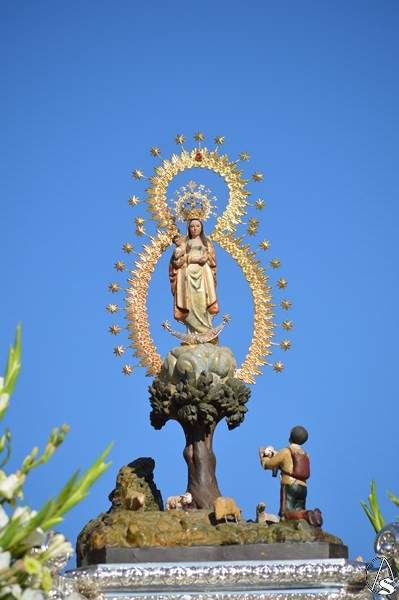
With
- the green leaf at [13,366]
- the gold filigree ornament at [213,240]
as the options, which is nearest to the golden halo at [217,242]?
the gold filigree ornament at [213,240]

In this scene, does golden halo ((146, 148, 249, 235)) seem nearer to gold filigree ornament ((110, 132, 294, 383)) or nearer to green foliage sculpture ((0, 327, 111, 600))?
gold filigree ornament ((110, 132, 294, 383))

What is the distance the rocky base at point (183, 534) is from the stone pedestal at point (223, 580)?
24cm

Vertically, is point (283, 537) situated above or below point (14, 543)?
above

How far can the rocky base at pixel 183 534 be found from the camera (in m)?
11.5

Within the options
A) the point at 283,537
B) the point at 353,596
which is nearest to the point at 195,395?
the point at 283,537

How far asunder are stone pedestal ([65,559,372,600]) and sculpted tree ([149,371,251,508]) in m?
1.67

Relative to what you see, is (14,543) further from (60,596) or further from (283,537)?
(283,537)

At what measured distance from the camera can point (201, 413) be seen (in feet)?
42.6

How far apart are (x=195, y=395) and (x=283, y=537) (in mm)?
2221

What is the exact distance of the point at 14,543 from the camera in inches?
114

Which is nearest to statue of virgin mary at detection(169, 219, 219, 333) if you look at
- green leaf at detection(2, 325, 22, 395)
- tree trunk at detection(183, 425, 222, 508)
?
tree trunk at detection(183, 425, 222, 508)

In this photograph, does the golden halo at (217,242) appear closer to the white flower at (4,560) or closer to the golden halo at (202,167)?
the golden halo at (202,167)

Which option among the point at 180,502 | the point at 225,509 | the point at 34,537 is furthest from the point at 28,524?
the point at 180,502

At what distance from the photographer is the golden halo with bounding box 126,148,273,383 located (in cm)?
1416
